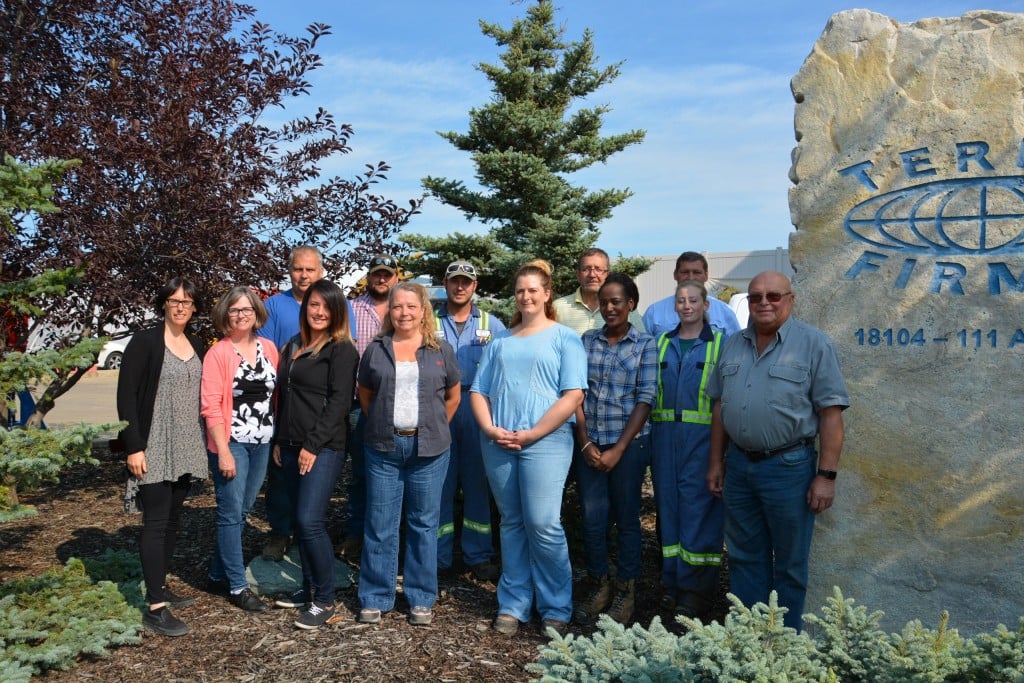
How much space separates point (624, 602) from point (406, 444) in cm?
159

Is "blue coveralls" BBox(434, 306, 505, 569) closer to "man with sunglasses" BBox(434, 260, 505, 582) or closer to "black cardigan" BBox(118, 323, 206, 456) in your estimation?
"man with sunglasses" BBox(434, 260, 505, 582)

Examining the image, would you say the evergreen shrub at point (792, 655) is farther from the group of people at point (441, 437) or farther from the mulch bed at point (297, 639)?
the group of people at point (441, 437)

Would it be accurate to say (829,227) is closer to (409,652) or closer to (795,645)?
(795,645)

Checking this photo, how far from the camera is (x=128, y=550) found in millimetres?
6250

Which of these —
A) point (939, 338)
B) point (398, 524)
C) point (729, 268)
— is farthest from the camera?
point (729, 268)

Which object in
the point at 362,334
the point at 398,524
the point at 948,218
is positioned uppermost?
the point at 948,218

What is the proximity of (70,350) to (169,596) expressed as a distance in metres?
1.70

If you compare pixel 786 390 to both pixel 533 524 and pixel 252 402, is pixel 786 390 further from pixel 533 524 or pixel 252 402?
pixel 252 402

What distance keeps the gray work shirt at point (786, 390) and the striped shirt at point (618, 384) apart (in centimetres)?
65

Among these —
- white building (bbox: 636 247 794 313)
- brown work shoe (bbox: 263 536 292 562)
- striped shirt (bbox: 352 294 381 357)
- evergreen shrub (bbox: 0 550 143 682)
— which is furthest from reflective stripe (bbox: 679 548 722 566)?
white building (bbox: 636 247 794 313)

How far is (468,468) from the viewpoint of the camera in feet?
18.4

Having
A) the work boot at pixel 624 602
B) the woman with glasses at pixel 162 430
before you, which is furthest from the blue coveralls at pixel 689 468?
the woman with glasses at pixel 162 430

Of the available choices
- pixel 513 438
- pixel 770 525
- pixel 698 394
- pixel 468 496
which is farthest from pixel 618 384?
pixel 468 496

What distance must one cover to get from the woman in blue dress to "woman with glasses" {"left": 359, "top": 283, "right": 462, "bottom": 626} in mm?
274
